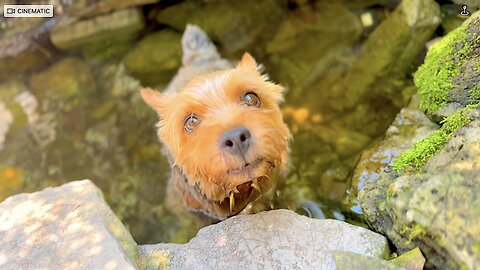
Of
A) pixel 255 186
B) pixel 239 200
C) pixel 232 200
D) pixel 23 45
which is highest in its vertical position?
pixel 23 45

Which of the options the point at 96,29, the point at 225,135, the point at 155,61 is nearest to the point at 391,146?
the point at 225,135

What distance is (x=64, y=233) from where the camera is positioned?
320 centimetres

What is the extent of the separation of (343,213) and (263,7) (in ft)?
12.4

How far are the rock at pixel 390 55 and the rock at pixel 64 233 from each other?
3.49m

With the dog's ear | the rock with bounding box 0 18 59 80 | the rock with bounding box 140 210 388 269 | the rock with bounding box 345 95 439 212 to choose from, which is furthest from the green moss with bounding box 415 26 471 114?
the rock with bounding box 0 18 59 80

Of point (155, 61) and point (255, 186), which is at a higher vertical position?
point (155, 61)

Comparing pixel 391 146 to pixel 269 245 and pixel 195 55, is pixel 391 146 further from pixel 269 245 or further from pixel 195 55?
pixel 195 55

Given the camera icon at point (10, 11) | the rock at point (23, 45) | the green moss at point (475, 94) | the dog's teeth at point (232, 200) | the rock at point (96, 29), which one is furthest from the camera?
the rock at point (96, 29)

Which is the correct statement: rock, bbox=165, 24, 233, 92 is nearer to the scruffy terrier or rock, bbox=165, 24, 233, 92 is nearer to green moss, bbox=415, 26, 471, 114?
the scruffy terrier

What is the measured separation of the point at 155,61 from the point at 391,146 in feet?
13.2

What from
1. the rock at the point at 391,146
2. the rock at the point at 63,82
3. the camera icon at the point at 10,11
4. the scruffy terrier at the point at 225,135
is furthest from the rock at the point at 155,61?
the rock at the point at 391,146

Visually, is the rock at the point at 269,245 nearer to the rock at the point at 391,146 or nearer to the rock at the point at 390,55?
the rock at the point at 391,146

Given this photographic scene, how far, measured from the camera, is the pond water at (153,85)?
5371 mm

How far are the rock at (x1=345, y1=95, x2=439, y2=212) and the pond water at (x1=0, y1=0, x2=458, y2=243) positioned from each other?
79 centimetres
